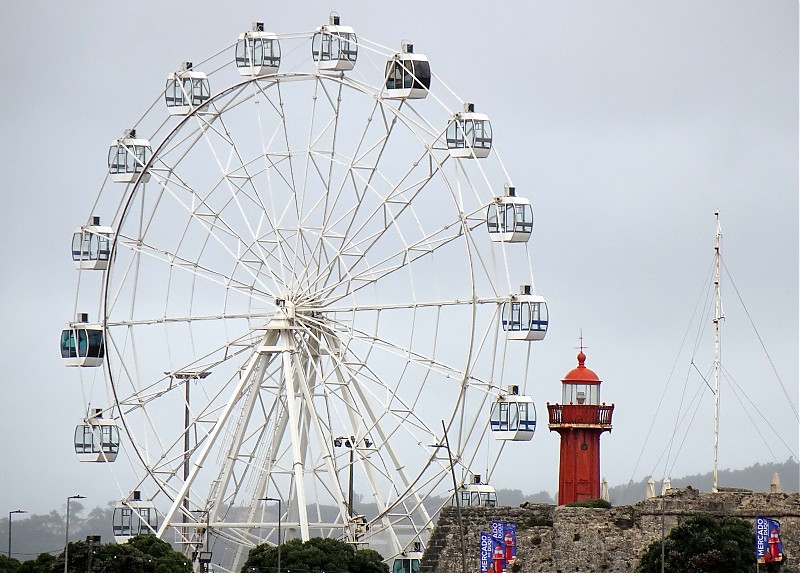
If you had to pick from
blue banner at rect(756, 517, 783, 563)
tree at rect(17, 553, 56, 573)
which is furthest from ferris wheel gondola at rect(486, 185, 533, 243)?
tree at rect(17, 553, 56, 573)

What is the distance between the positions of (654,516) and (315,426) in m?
13.4

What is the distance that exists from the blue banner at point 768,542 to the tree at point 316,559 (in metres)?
14.7

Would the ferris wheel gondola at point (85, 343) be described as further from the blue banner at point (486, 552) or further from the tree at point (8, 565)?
the blue banner at point (486, 552)

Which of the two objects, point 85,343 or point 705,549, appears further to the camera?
point 85,343

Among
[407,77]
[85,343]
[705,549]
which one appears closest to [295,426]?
[85,343]

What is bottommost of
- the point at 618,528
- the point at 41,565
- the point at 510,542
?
the point at 41,565

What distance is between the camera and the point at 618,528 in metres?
64.4

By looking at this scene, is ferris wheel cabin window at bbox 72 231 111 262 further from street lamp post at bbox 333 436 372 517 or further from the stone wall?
the stone wall

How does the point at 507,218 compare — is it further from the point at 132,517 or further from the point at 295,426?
the point at 132,517

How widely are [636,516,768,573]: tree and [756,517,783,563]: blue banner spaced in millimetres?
698

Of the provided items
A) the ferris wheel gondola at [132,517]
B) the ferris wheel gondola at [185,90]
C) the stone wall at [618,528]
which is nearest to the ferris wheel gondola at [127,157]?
the ferris wheel gondola at [185,90]

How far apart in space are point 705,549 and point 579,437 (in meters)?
21.5

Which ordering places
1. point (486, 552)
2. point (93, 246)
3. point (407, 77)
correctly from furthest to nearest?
point (93, 246) < point (407, 77) < point (486, 552)

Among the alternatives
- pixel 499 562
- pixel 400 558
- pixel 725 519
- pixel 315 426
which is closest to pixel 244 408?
pixel 315 426
